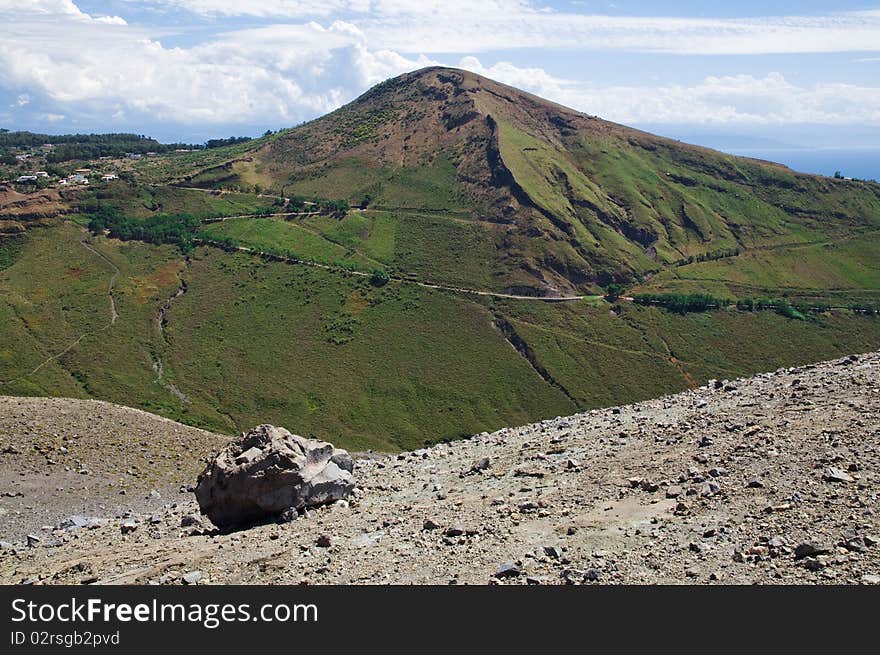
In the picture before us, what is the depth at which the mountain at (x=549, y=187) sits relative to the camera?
146125mm

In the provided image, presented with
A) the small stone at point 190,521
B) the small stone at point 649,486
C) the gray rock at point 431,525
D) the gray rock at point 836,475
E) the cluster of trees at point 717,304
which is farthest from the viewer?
the cluster of trees at point 717,304

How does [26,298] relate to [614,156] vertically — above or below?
below

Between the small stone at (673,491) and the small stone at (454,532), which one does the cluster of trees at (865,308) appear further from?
the small stone at (454,532)

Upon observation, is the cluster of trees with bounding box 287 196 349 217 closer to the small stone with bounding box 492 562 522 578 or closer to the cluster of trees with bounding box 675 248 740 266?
the cluster of trees with bounding box 675 248 740 266

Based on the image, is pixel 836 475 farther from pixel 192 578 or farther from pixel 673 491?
Result: pixel 192 578

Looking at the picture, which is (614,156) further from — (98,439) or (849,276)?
(98,439)

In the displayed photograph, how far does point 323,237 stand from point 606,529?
130616 millimetres

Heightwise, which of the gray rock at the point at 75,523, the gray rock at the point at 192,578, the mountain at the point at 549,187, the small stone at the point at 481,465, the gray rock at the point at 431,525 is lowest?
the gray rock at the point at 75,523

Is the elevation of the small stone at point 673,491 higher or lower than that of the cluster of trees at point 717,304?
higher

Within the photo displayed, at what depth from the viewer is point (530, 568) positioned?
57.8 ft

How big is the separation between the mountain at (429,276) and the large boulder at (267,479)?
201 feet

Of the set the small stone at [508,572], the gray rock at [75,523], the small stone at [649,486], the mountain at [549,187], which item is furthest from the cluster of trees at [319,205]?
the small stone at [508,572]

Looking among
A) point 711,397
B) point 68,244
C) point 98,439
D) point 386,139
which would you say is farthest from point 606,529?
point 386,139

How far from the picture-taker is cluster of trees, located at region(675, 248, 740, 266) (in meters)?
156
